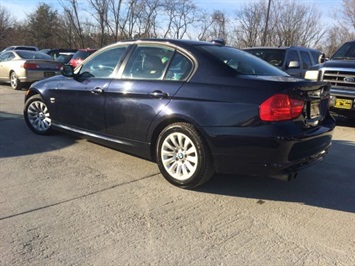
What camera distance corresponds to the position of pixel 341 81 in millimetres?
7859

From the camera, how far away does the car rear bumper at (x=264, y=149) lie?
3586mm

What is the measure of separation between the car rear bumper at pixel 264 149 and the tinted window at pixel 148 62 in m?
1.09

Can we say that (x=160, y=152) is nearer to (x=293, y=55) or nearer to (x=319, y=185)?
(x=319, y=185)

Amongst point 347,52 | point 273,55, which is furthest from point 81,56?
point 347,52

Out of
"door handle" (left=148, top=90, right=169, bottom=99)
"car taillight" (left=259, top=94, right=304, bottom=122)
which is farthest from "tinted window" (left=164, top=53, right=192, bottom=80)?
"car taillight" (left=259, top=94, right=304, bottom=122)

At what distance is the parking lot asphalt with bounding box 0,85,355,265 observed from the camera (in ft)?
9.46

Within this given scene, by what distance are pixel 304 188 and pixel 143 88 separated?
2194mm

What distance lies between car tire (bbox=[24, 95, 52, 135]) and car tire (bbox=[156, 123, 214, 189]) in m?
2.60

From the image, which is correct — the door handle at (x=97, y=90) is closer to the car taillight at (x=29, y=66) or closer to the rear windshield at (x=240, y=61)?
the rear windshield at (x=240, y=61)

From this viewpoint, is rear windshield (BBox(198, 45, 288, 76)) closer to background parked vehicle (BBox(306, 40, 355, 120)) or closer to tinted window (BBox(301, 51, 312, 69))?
background parked vehicle (BBox(306, 40, 355, 120))

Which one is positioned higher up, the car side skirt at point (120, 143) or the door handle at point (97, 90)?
the door handle at point (97, 90)

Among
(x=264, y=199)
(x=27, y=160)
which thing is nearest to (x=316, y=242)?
(x=264, y=199)

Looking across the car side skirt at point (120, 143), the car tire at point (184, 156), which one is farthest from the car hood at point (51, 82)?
the car tire at point (184, 156)

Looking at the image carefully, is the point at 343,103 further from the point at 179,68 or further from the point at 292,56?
the point at 179,68
